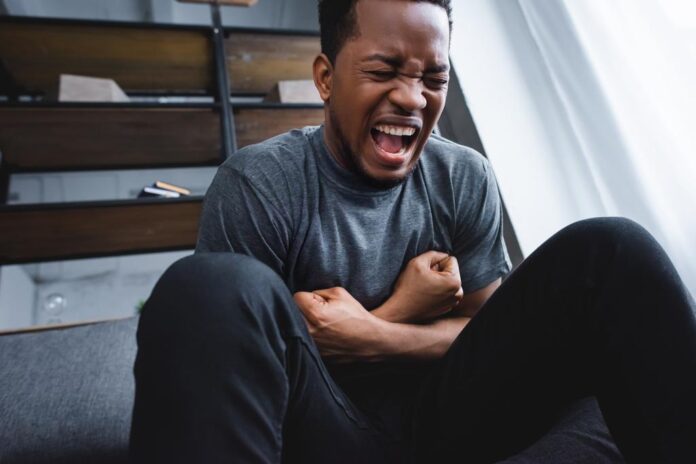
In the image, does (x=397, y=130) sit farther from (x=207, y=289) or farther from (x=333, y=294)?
(x=207, y=289)

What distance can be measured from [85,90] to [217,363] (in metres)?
1.55

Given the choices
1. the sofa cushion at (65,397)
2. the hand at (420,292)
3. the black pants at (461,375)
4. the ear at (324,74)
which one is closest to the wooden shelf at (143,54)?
the sofa cushion at (65,397)

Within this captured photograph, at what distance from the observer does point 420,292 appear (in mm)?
851

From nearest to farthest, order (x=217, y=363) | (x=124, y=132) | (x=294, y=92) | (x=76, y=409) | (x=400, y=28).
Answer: (x=217, y=363) → (x=400, y=28) → (x=76, y=409) → (x=124, y=132) → (x=294, y=92)

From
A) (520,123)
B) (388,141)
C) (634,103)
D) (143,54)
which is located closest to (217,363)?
(388,141)

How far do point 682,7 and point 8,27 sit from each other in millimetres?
1921

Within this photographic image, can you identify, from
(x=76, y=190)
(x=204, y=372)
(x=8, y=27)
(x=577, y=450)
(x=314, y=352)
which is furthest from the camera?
(x=76, y=190)

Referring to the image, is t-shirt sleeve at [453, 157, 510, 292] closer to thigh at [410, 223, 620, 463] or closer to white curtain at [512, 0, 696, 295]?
thigh at [410, 223, 620, 463]

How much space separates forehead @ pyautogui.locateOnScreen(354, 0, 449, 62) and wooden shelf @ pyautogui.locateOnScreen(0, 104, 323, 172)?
3.45ft

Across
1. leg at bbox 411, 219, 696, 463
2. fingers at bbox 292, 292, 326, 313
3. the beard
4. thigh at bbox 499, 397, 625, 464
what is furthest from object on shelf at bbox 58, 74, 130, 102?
thigh at bbox 499, 397, 625, 464

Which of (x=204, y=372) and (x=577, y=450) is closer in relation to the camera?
(x=204, y=372)

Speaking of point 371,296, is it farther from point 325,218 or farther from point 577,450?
point 577,450

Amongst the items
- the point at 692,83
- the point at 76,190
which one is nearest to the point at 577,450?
the point at 692,83

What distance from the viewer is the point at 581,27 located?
1.14 metres
